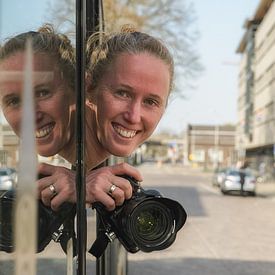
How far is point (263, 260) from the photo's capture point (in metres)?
7.31

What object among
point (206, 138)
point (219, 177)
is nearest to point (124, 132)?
point (206, 138)

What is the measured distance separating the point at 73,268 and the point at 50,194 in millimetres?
186

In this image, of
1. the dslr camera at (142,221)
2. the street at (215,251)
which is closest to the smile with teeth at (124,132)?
the dslr camera at (142,221)

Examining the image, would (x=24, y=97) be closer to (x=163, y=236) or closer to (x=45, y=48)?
(x=45, y=48)

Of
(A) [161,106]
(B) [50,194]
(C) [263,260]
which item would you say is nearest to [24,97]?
(B) [50,194]

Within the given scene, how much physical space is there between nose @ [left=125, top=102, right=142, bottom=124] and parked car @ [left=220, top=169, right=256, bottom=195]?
2029cm

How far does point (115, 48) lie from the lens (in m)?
1.40

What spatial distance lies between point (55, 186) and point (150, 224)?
27cm

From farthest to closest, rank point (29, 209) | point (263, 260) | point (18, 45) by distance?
point (263, 260) < point (18, 45) < point (29, 209)

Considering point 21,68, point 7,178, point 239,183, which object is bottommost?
point 239,183

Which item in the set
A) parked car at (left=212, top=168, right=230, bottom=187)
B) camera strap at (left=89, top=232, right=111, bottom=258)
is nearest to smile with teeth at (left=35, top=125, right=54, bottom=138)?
camera strap at (left=89, top=232, right=111, bottom=258)

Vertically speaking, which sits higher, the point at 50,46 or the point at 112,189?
the point at 50,46

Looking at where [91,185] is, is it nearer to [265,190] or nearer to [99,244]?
[99,244]

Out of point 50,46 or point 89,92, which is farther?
point 89,92
